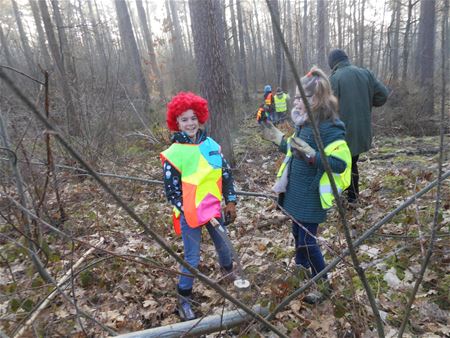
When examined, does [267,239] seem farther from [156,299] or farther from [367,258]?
→ [156,299]

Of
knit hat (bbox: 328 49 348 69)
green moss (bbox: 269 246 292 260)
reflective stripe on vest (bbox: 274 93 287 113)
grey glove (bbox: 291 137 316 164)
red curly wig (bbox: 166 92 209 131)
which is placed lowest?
green moss (bbox: 269 246 292 260)

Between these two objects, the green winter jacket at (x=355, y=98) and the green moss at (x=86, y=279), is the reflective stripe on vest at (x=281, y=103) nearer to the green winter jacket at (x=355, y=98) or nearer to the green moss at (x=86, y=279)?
the green winter jacket at (x=355, y=98)

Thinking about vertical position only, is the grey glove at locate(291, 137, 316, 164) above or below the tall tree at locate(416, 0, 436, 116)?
below

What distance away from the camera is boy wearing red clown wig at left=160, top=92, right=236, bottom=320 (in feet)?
8.68

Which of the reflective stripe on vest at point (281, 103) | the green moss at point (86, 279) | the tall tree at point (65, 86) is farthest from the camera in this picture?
the reflective stripe on vest at point (281, 103)

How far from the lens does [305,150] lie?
7.64 ft

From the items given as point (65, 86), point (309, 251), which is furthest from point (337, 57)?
point (65, 86)

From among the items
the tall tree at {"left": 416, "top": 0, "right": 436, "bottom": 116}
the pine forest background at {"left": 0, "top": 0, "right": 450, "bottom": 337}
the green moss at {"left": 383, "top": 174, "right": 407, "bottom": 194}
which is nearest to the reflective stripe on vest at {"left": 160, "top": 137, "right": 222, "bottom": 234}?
the pine forest background at {"left": 0, "top": 0, "right": 450, "bottom": 337}

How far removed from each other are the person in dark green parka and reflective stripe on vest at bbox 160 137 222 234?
1970 millimetres

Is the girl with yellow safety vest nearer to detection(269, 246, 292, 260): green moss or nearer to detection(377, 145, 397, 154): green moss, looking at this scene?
detection(269, 246, 292, 260): green moss

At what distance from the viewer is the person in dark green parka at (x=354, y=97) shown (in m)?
3.84

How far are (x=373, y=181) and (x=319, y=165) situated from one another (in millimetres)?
2958

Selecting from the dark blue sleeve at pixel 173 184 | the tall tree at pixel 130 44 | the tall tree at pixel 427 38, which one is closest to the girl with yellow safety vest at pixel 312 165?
the dark blue sleeve at pixel 173 184

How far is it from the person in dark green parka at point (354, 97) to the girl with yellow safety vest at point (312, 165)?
4.96 feet
